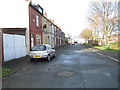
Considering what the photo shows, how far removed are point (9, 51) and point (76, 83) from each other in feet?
28.7

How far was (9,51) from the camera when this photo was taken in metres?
12.6

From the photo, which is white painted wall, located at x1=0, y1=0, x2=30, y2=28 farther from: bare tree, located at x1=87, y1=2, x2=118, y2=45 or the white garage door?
bare tree, located at x1=87, y1=2, x2=118, y2=45

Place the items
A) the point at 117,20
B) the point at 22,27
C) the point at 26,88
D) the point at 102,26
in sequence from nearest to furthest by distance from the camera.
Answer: the point at 26,88, the point at 22,27, the point at 117,20, the point at 102,26

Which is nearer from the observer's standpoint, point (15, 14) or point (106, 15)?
point (15, 14)

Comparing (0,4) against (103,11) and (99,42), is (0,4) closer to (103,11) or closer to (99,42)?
(103,11)

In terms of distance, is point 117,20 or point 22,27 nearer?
point 22,27

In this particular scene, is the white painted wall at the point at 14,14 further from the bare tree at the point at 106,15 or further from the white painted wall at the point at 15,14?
the bare tree at the point at 106,15

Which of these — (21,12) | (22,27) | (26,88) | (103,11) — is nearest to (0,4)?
(21,12)

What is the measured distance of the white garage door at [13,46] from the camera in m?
12.0

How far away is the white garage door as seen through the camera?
1204 centimetres

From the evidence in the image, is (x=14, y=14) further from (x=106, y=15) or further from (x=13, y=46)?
(x=106, y=15)

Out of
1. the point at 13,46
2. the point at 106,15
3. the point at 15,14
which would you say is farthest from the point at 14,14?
the point at 106,15

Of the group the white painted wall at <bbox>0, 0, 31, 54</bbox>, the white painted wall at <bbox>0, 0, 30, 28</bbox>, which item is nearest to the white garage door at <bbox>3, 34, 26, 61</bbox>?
the white painted wall at <bbox>0, 0, 31, 54</bbox>

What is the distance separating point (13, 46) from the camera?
13.7 metres
